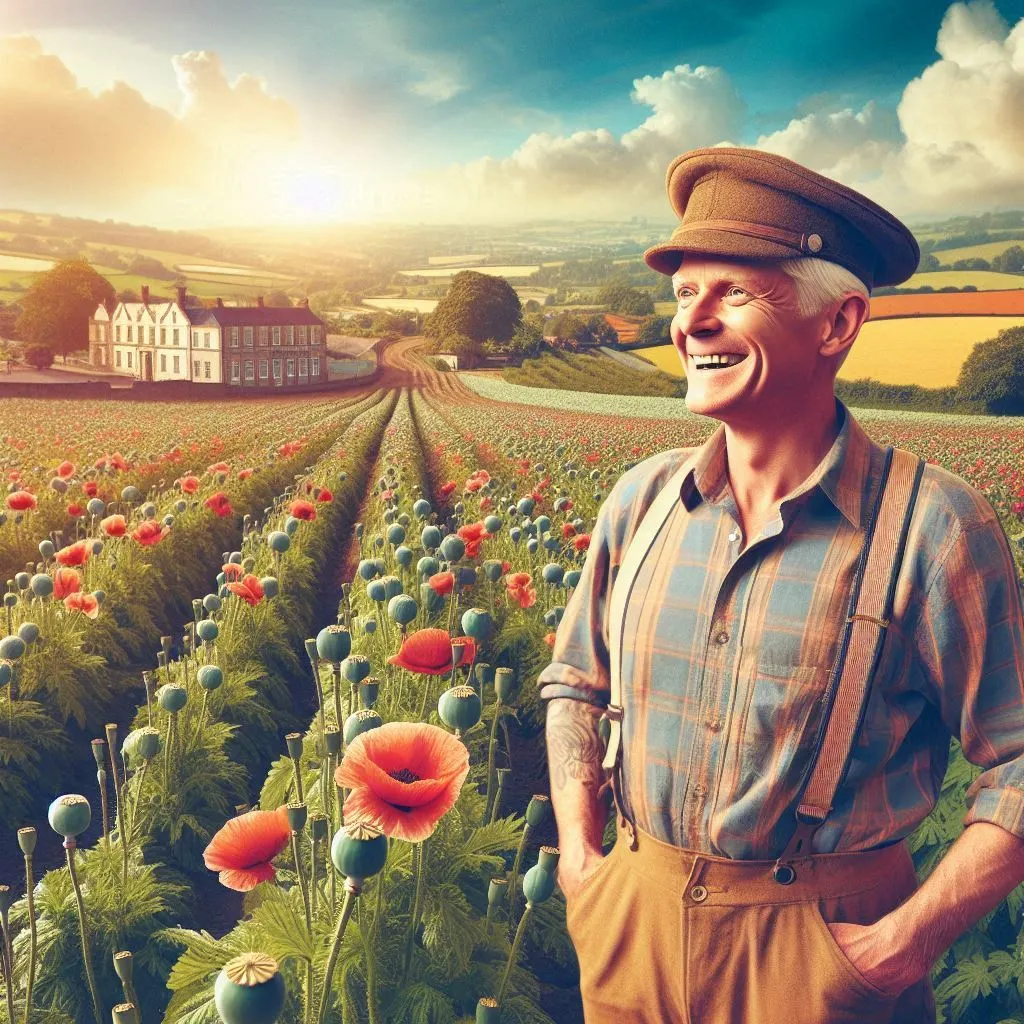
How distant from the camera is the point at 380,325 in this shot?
18891mm

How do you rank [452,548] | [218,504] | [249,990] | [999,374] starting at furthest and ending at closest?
[999,374] < [218,504] < [452,548] < [249,990]

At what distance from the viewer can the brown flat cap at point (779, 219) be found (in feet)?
4.72

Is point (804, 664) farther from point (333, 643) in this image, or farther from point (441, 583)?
point (441, 583)

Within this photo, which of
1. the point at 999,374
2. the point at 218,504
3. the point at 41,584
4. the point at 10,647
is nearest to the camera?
the point at 10,647

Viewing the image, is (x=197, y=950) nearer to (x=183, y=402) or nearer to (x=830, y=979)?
(x=830, y=979)

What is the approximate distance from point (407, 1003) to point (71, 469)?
5.87 m

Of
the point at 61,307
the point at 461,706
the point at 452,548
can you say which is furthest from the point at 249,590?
the point at 61,307

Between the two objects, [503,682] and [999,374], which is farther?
[999,374]

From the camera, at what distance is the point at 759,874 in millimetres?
1418

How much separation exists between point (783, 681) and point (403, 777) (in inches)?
22.3

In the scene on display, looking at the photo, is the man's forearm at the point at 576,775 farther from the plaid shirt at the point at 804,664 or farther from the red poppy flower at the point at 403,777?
the red poppy flower at the point at 403,777

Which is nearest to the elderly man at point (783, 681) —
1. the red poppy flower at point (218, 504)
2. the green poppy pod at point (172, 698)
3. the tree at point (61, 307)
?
the green poppy pod at point (172, 698)

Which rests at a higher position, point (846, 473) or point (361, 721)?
point (846, 473)

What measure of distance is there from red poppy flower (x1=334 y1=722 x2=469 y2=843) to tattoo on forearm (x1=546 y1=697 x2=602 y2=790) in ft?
0.89
